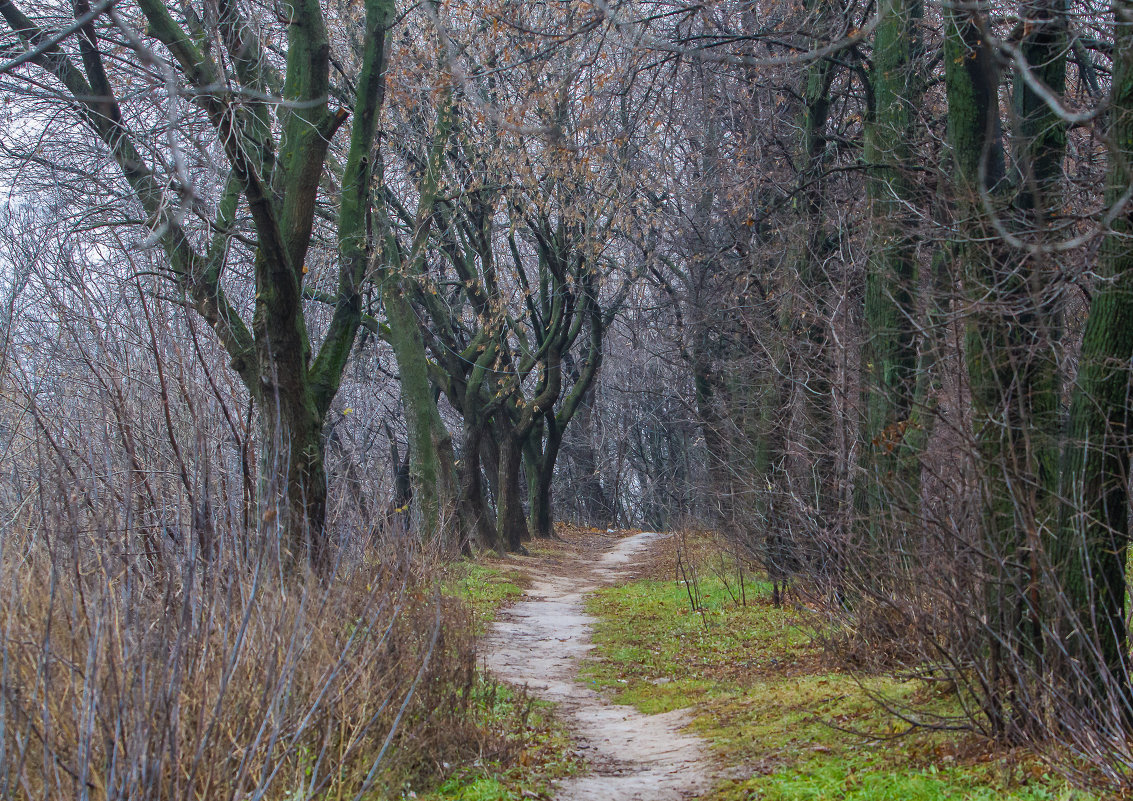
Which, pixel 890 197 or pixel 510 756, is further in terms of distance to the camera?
pixel 890 197

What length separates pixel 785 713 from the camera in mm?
7723

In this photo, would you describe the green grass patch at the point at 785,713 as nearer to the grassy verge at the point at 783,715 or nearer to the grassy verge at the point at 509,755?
the grassy verge at the point at 783,715

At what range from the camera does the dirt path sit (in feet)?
20.6

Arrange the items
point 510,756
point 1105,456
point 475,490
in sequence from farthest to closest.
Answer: point 475,490
point 510,756
point 1105,456

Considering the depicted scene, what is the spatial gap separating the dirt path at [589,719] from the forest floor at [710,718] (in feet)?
0.06

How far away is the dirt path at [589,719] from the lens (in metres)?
6.29

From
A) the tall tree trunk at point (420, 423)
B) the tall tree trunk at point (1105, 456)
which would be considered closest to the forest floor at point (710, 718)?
the tall tree trunk at point (1105, 456)

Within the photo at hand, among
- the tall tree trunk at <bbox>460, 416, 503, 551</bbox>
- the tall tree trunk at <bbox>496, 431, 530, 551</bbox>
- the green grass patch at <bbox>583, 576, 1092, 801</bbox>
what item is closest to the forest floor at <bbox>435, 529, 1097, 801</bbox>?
the green grass patch at <bbox>583, 576, 1092, 801</bbox>

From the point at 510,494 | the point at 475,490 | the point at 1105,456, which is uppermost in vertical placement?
the point at 475,490

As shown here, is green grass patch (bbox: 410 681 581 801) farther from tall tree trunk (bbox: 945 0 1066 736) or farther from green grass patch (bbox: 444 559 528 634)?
green grass patch (bbox: 444 559 528 634)

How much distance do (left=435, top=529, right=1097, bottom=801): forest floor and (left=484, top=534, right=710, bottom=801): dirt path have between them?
0.02 metres

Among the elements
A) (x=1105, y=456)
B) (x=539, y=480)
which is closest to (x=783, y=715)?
(x=1105, y=456)

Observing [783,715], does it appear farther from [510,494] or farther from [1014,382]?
[510,494]

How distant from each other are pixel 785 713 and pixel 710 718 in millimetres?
643
